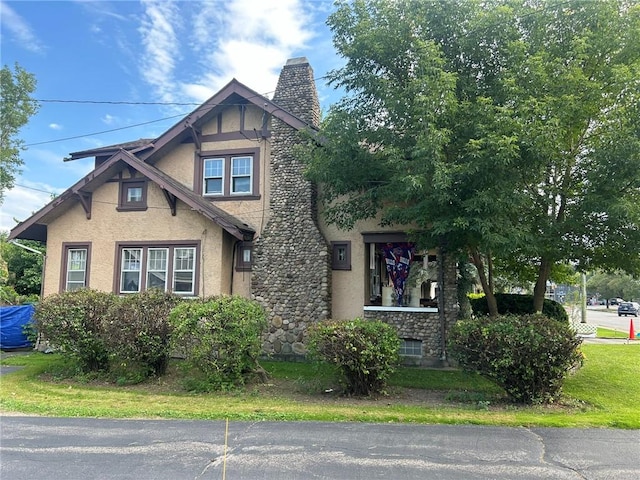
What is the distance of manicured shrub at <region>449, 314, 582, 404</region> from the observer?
8.40 metres

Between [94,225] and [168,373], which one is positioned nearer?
[168,373]

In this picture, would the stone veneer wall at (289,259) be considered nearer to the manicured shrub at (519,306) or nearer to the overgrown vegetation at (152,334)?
the overgrown vegetation at (152,334)

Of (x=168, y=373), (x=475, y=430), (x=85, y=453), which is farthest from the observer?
(x=168, y=373)

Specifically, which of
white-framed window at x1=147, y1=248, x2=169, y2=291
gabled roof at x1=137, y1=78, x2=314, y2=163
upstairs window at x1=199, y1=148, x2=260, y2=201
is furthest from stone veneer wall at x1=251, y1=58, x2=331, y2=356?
white-framed window at x1=147, y1=248, x2=169, y2=291

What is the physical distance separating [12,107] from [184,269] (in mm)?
15558

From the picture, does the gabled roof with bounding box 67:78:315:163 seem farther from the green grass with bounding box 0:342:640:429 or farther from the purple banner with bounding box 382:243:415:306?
the green grass with bounding box 0:342:640:429

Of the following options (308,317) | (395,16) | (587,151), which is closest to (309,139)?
(395,16)

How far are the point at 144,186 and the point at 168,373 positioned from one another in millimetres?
6585

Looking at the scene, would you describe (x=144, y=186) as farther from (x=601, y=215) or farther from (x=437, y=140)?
(x=601, y=215)

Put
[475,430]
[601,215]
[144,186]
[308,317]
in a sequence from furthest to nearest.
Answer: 1. [144,186]
2. [308,317]
3. [601,215]
4. [475,430]

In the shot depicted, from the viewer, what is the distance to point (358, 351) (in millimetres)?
8914

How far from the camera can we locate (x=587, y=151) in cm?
980

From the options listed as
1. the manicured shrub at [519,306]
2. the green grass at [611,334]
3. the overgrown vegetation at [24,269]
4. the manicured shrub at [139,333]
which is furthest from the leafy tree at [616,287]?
the manicured shrub at [139,333]

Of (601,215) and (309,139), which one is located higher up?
(309,139)
